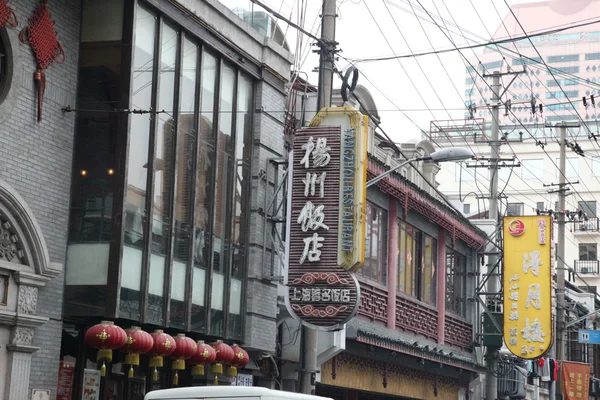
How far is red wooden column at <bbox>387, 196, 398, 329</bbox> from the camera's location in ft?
97.5

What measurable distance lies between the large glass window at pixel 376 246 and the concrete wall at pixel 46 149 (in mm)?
11903

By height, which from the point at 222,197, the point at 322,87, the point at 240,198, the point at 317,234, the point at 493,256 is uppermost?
the point at 322,87

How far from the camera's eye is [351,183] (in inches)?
864

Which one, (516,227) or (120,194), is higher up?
(516,227)

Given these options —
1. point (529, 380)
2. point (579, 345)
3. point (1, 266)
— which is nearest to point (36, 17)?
point (1, 266)

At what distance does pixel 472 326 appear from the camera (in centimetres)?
3819

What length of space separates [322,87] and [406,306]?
39.2 ft

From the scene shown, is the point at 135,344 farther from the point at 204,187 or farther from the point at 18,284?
the point at 204,187

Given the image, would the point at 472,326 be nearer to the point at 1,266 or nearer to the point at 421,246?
the point at 421,246

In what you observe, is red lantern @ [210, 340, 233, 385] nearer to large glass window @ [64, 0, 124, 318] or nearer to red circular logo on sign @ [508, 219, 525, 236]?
large glass window @ [64, 0, 124, 318]

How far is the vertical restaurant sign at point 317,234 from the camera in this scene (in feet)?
70.6

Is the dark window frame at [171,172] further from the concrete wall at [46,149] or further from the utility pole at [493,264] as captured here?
the utility pole at [493,264]

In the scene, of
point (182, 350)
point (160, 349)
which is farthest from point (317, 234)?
point (160, 349)

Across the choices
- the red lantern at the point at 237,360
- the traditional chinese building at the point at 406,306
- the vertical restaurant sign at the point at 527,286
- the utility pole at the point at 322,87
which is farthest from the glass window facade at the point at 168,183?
the vertical restaurant sign at the point at 527,286
